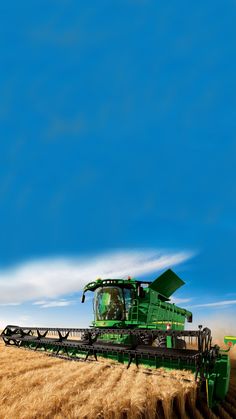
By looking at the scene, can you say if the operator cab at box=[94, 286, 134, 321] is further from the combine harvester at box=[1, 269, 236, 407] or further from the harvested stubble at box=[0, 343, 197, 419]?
the harvested stubble at box=[0, 343, 197, 419]

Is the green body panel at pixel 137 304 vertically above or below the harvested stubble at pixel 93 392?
above

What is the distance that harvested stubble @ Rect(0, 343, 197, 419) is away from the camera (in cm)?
344

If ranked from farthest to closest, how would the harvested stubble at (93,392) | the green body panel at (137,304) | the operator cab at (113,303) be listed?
the operator cab at (113,303)
the green body panel at (137,304)
the harvested stubble at (93,392)

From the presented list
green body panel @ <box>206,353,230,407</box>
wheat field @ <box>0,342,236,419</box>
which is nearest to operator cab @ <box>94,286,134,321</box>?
wheat field @ <box>0,342,236,419</box>

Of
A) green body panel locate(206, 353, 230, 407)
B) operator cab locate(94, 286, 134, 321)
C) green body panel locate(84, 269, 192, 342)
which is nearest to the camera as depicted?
green body panel locate(206, 353, 230, 407)

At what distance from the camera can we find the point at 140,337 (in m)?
9.48

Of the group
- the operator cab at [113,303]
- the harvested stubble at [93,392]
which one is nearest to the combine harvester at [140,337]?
the operator cab at [113,303]

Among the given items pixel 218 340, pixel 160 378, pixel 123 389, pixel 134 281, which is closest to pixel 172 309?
pixel 134 281

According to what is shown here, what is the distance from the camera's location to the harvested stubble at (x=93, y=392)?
3.44 m

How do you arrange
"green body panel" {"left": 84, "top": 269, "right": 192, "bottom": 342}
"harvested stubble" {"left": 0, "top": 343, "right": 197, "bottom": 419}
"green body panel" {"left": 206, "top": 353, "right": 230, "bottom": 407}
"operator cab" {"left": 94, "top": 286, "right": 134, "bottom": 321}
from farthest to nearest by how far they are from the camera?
"operator cab" {"left": 94, "top": 286, "right": 134, "bottom": 321}
"green body panel" {"left": 84, "top": 269, "right": 192, "bottom": 342}
"green body panel" {"left": 206, "top": 353, "right": 230, "bottom": 407}
"harvested stubble" {"left": 0, "top": 343, "right": 197, "bottom": 419}

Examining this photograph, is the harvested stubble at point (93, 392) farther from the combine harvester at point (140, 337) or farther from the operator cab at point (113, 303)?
the operator cab at point (113, 303)

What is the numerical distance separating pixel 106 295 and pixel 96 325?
1164 millimetres

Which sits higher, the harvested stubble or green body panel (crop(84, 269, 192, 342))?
green body panel (crop(84, 269, 192, 342))

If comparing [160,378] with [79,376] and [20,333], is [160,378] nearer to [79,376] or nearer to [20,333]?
[79,376]
